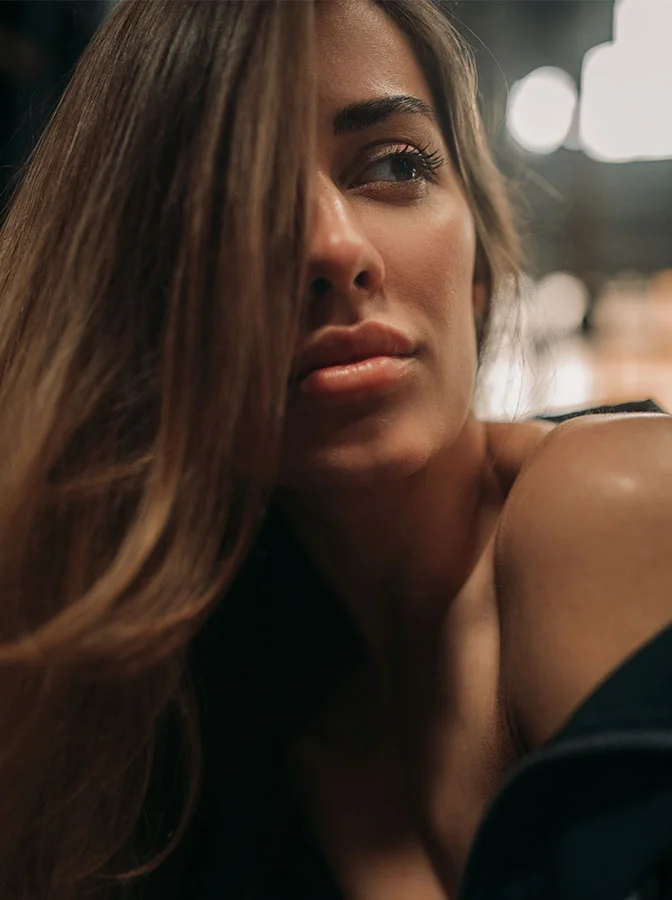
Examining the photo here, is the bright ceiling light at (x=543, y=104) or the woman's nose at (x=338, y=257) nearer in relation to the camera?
the woman's nose at (x=338, y=257)

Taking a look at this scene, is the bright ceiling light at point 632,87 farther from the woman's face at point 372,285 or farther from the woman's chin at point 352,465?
the woman's chin at point 352,465

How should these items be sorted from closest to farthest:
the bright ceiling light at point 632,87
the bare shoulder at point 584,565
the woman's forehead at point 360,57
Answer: the bare shoulder at point 584,565, the woman's forehead at point 360,57, the bright ceiling light at point 632,87

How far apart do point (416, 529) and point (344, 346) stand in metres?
0.22

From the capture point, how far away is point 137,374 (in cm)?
55

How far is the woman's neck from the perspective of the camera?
0.70m

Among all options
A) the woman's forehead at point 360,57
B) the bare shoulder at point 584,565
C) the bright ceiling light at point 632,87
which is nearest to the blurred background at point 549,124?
the bright ceiling light at point 632,87

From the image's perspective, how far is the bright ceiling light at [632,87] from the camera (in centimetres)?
69

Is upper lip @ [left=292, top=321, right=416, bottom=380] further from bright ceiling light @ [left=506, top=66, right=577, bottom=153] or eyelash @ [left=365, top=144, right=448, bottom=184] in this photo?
bright ceiling light @ [left=506, top=66, right=577, bottom=153]

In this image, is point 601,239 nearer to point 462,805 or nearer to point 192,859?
point 462,805

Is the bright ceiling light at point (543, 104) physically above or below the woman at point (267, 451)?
above

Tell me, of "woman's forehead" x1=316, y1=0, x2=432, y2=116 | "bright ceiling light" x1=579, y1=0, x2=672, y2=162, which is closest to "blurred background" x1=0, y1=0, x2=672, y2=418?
"bright ceiling light" x1=579, y1=0, x2=672, y2=162

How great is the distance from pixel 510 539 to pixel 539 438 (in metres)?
0.15

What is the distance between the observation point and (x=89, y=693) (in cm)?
59

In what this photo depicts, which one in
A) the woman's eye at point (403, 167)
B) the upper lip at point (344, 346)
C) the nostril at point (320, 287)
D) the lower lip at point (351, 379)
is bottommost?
the lower lip at point (351, 379)
